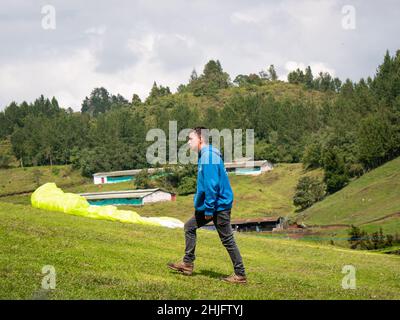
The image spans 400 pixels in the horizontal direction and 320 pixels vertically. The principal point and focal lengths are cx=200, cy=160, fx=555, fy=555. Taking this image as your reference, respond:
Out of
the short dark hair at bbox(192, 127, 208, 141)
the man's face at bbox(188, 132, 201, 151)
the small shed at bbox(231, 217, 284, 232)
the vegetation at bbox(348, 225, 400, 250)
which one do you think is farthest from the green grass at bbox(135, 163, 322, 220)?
the man's face at bbox(188, 132, 201, 151)

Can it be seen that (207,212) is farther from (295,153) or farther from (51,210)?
(295,153)

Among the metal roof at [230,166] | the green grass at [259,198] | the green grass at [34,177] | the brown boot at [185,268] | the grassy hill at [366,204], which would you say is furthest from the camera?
the metal roof at [230,166]

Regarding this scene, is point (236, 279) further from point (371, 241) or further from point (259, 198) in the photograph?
point (259, 198)

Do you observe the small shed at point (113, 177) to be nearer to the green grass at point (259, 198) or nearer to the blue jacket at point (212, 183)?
the green grass at point (259, 198)

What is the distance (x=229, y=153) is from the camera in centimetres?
17788

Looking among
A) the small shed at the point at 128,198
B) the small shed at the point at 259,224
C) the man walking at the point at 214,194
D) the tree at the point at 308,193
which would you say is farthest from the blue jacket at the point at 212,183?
the small shed at the point at 128,198

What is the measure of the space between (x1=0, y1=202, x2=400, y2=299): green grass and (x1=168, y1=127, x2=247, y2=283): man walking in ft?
3.00

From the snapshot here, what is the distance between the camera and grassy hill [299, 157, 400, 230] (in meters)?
85.8

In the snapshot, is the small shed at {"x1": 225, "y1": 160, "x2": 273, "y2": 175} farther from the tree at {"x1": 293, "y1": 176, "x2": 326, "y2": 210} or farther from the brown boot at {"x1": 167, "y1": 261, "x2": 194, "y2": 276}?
the brown boot at {"x1": 167, "y1": 261, "x2": 194, "y2": 276}

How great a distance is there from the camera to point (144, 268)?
16.0 m

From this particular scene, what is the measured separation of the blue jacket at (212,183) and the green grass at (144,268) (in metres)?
2.03

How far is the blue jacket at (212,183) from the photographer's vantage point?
550 inches
